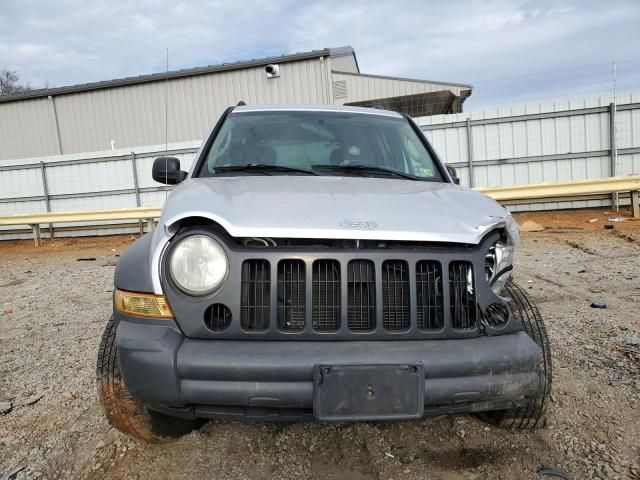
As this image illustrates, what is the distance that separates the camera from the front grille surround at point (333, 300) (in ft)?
5.96

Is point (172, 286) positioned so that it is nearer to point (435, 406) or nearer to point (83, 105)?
point (435, 406)

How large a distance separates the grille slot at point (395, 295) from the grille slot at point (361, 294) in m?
0.05

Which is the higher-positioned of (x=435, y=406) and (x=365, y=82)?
(x=365, y=82)

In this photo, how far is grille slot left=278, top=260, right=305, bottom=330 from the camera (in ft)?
6.09

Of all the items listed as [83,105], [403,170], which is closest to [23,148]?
[83,105]

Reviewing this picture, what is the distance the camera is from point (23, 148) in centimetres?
1975

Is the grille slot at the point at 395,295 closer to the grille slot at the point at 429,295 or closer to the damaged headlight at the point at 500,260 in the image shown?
the grille slot at the point at 429,295

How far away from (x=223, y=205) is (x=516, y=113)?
454 inches

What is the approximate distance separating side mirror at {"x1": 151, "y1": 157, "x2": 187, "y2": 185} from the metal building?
1533 centimetres

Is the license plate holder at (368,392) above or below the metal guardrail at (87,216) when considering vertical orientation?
below

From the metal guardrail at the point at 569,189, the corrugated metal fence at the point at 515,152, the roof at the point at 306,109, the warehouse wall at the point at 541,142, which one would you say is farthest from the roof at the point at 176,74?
the roof at the point at 306,109

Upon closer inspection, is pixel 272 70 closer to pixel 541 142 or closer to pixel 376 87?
pixel 376 87

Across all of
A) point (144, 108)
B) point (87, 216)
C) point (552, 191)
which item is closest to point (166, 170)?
point (552, 191)

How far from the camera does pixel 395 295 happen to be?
192cm
